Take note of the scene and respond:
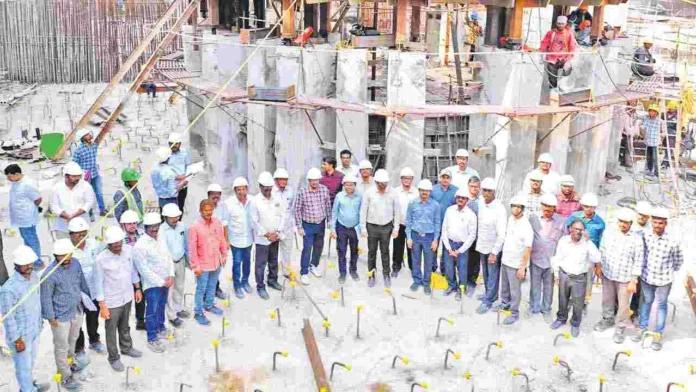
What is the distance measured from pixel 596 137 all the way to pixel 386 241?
17.7 ft

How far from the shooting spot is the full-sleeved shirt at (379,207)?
9578 millimetres

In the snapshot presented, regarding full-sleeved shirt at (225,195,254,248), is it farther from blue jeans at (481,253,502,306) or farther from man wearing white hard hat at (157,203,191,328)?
blue jeans at (481,253,502,306)

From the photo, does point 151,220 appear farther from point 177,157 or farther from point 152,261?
point 177,157

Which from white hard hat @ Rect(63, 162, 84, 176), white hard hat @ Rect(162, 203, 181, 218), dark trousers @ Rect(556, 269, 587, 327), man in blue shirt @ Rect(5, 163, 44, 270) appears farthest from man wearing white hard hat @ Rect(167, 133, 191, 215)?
dark trousers @ Rect(556, 269, 587, 327)

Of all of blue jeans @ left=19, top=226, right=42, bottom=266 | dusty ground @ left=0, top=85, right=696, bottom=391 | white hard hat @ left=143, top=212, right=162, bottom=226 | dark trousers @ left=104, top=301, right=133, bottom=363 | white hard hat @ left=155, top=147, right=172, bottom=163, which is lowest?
dusty ground @ left=0, top=85, right=696, bottom=391

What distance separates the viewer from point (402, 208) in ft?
32.0

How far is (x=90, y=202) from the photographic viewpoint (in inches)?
387

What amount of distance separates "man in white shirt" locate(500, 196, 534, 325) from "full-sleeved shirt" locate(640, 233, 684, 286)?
4.23 ft

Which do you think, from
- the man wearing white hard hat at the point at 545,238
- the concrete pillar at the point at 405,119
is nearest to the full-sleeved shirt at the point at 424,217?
the man wearing white hard hat at the point at 545,238

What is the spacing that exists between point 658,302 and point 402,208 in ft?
10.8

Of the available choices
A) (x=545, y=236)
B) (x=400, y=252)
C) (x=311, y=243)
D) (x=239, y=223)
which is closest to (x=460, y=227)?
(x=545, y=236)

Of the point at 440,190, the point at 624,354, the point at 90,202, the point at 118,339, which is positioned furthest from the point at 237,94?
the point at 624,354

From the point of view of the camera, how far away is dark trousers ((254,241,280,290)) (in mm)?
9469

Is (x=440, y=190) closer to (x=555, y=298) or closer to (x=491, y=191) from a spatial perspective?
(x=491, y=191)
